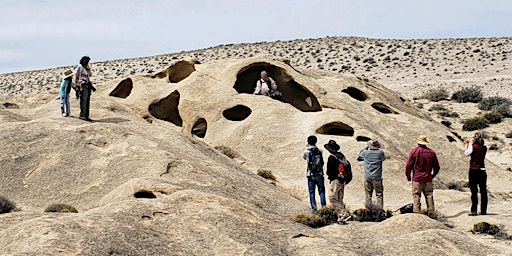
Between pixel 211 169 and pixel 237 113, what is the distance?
9.53 m

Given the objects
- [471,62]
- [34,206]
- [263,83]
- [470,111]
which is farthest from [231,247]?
[471,62]

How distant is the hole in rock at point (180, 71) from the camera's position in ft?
94.3

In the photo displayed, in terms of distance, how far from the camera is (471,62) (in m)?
66.5

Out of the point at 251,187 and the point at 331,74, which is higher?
the point at 331,74

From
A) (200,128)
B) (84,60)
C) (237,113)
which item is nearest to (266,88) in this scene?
(237,113)

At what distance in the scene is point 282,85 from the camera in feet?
89.2

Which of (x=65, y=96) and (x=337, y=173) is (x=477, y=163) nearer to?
(x=337, y=173)

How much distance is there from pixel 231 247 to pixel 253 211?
2010 mm

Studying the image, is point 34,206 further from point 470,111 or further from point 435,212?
point 470,111

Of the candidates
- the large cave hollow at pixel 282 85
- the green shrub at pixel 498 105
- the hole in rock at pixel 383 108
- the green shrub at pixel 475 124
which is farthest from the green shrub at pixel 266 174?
the green shrub at pixel 498 105

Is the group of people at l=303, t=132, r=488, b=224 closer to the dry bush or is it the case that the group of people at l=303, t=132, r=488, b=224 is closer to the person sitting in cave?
the dry bush

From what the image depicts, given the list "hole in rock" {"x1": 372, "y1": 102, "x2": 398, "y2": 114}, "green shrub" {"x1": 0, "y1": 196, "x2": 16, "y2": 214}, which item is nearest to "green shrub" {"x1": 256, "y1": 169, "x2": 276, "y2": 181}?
"green shrub" {"x1": 0, "y1": 196, "x2": 16, "y2": 214}

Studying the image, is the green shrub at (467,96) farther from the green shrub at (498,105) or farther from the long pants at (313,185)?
the long pants at (313,185)

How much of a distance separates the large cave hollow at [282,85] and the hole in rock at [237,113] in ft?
5.06
